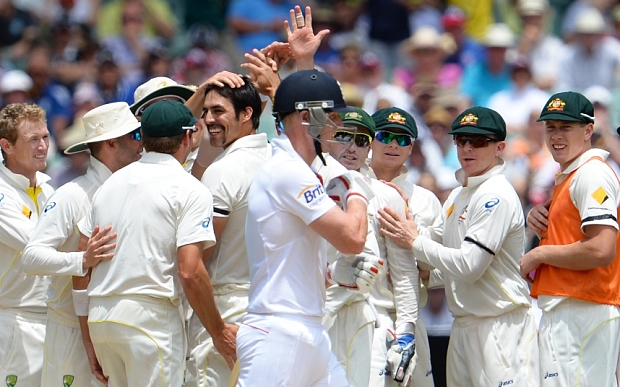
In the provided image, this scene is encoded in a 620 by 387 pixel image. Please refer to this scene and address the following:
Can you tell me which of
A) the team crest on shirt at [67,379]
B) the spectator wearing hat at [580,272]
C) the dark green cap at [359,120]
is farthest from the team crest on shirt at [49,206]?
the spectator wearing hat at [580,272]

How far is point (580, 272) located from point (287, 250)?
7.39 ft

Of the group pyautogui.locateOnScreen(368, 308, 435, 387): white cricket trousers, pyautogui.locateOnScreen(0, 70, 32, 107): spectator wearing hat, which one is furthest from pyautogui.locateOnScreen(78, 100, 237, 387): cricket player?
pyautogui.locateOnScreen(0, 70, 32, 107): spectator wearing hat

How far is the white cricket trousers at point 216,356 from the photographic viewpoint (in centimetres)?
646

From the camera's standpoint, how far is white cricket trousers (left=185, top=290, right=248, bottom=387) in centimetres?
646

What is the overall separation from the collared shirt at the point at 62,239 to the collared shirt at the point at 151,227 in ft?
1.02

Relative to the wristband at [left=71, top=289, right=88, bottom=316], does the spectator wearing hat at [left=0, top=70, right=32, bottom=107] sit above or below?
above

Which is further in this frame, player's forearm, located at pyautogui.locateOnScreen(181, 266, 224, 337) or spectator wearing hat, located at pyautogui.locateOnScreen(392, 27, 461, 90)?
spectator wearing hat, located at pyautogui.locateOnScreen(392, 27, 461, 90)

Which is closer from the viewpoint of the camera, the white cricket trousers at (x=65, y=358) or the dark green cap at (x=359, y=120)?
the white cricket trousers at (x=65, y=358)

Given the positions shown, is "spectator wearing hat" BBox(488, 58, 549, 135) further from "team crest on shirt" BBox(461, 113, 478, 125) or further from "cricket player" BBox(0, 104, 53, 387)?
"cricket player" BBox(0, 104, 53, 387)

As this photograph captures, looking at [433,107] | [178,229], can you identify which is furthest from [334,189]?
[433,107]

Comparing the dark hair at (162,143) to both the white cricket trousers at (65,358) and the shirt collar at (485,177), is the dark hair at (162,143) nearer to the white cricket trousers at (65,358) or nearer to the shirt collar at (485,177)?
the white cricket trousers at (65,358)

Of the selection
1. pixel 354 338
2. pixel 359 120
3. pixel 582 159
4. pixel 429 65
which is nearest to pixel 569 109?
pixel 582 159

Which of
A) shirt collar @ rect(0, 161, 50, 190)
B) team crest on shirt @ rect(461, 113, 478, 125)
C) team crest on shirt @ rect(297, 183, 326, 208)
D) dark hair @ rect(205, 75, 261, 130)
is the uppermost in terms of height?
dark hair @ rect(205, 75, 261, 130)

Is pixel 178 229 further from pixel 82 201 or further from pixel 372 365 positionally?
pixel 372 365
